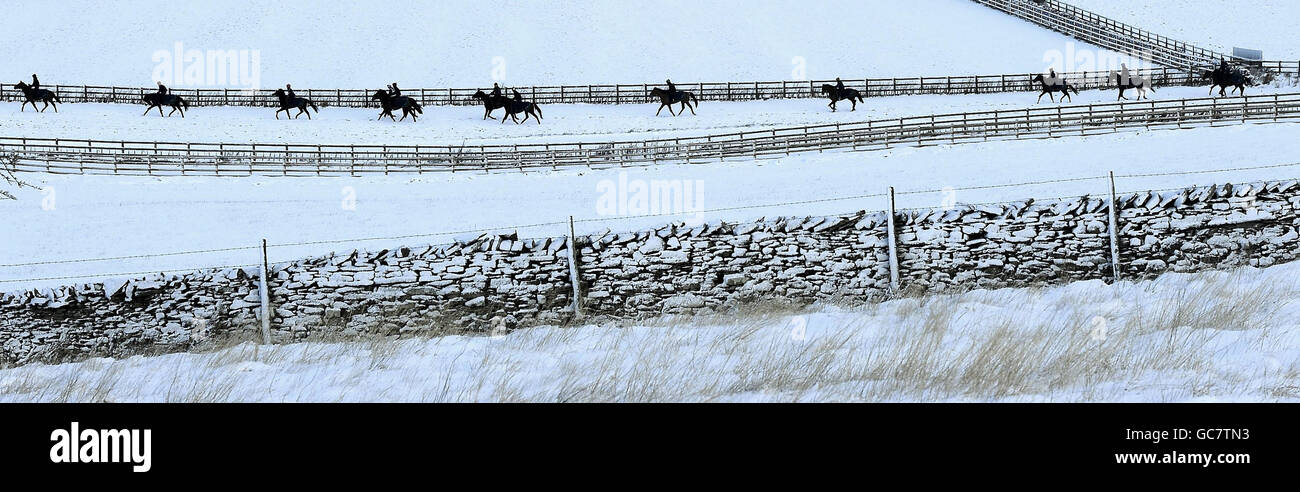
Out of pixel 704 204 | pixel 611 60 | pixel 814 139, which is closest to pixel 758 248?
pixel 704 204

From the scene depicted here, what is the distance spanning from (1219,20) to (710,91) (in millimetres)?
35388

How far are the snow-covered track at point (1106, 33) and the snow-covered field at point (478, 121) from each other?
34.9 ft

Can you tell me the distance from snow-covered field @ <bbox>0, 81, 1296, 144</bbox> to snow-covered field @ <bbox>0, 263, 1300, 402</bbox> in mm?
24039

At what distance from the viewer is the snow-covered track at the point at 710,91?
49031 mm

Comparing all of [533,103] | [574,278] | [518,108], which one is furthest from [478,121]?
[574,278]

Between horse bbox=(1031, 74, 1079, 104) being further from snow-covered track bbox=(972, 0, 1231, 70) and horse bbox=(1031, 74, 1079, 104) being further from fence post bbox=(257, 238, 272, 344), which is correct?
fence post bbox=(257, 238, 272, 344)

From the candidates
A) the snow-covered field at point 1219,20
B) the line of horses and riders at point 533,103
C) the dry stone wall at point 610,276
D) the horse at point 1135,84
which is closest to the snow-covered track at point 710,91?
the horse at point 1135,84

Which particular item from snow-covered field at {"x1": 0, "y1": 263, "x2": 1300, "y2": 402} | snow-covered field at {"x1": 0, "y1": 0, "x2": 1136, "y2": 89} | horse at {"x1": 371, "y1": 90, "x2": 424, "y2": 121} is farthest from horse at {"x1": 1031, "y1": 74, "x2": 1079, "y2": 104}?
snow-covered field at {"x1": 0, "y1": 263, "x2": 1300, "y2": 402}

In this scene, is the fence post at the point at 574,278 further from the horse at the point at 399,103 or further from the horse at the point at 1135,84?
the horse at the point at 1135,84

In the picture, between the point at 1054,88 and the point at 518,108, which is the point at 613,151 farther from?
the point at 1054,88

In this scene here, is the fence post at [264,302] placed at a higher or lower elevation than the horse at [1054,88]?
lower

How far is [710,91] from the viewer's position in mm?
50188

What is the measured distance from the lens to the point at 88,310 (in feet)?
66.3
